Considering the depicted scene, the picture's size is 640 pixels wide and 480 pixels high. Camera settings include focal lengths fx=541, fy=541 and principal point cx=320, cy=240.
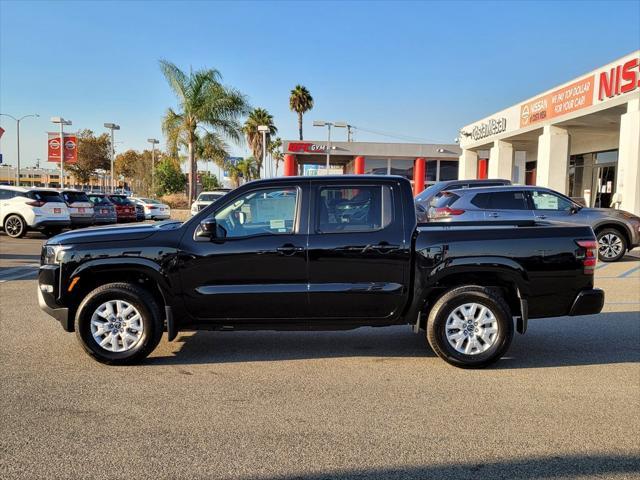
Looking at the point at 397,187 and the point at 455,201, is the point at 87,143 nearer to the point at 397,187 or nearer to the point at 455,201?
the point at 455,201

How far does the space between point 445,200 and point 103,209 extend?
14.1 meters

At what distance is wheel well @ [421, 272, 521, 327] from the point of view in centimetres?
529

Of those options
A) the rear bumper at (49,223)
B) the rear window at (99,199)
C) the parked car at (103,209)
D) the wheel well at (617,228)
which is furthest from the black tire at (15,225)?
the wheel well at (617,228)

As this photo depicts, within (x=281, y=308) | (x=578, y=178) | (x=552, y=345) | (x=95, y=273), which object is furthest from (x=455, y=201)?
(x=578, y=178)

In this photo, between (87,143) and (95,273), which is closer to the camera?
(95,273)

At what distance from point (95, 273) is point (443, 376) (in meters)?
3.42

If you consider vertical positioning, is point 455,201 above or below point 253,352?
above

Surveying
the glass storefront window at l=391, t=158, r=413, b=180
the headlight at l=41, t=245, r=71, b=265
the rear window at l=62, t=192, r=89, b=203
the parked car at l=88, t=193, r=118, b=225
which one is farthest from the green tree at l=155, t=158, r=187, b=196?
the headlight at l=41, t=245, r=71, b=265

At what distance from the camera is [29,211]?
16766 millimetres

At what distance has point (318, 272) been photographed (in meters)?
5.12

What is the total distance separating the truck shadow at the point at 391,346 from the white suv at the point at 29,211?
41.8 ft

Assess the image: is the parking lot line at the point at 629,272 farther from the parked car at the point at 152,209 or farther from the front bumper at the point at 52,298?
the parked car at the point at 152,209

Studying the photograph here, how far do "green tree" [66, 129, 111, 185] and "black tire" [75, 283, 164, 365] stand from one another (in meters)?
64.3

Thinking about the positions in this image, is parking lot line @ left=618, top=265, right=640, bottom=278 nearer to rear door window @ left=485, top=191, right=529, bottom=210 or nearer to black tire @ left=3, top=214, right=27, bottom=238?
rear door window @ left=485, top=191, right=529, bottom=210
